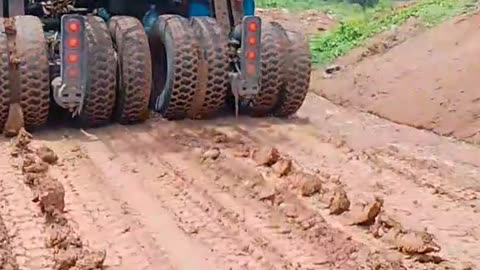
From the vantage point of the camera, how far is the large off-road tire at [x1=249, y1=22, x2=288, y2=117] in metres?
8.06

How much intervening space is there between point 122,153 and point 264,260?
8.51 ft

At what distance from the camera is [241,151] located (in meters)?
6.69

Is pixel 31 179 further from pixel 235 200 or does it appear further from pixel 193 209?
pixel 235 200

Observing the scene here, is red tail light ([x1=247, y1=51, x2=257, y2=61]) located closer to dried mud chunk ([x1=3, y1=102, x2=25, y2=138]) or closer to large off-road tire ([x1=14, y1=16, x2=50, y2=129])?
→ large off-road tire ([x1=14, y1=16, x2=50, y2=129])

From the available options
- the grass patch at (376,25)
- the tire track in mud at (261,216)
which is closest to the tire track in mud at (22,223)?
the tire track in mud at (261,216)

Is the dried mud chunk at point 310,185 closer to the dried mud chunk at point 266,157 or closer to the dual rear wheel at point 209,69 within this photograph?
the dried mud chunk at point 266,157

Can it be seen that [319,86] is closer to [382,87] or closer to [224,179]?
[382,87]

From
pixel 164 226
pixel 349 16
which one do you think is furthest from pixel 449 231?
pixel 349 16

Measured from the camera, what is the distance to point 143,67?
759 cm

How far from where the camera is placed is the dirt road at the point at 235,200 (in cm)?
433

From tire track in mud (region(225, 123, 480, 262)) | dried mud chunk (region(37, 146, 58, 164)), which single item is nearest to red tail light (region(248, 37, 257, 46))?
tire track in mud (region(225, 123, 480, 262))

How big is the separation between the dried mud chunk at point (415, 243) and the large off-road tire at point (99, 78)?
355 cm

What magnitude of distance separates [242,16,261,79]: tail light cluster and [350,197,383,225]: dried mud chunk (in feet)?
9.33

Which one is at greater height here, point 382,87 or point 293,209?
point 293,209
